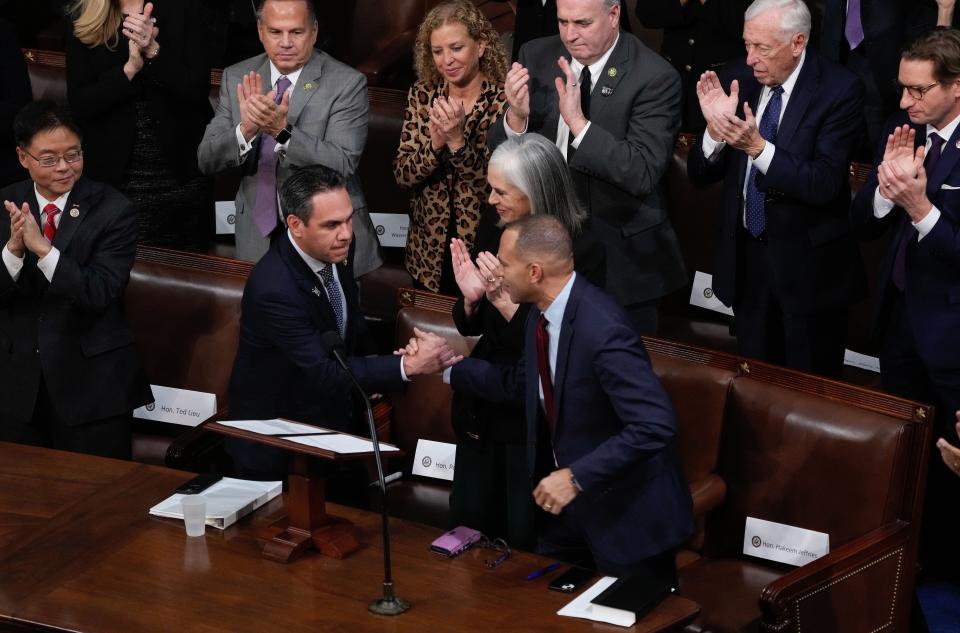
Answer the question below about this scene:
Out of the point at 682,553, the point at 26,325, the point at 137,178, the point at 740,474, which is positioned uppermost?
the point at 137,178

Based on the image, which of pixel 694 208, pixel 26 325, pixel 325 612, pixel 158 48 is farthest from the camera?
pixel 694 208

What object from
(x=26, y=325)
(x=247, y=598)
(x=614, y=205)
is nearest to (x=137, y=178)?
(x=26, y=325)

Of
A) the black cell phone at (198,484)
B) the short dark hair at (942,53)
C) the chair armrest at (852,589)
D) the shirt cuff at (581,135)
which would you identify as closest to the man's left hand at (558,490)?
the chair armrest at (852,589)

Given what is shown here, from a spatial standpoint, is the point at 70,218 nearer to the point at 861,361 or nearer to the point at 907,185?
the point at 907,185

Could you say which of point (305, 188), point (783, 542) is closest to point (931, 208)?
point (783, 542)

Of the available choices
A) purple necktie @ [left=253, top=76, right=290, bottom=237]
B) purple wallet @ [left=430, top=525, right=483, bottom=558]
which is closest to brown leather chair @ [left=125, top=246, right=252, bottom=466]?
purple necktie @ [left=253, top=76, right=290, bottom=237]

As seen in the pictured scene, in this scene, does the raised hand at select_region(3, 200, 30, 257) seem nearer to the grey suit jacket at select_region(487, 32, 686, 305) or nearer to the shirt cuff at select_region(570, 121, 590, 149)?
the grey suit jacket at select_region(487, 32, 686, 305)

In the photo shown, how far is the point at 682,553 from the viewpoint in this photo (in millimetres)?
4176

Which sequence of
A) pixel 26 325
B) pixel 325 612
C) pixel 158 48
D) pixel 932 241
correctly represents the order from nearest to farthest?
pixel 325 612
pixel 932 241
pixel 26 325
pixel 158 48

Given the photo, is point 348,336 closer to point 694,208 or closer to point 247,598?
point 247,598

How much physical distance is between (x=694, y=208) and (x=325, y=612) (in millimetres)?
2793

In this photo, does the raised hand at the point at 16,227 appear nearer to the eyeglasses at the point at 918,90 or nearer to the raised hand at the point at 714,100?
the raised hand at the point at 714,100

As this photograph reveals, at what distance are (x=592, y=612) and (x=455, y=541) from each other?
0.48 meters

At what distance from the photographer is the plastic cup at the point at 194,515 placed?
3.54m
